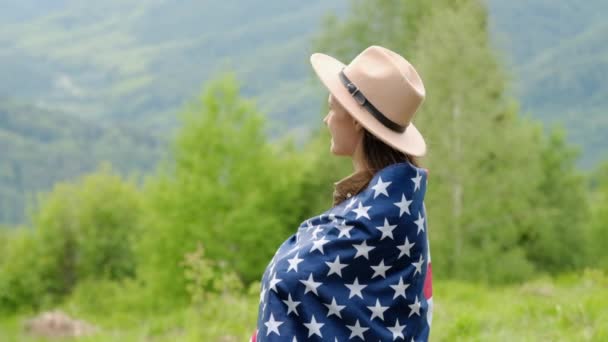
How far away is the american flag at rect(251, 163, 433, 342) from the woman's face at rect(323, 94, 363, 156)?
0.22 meters

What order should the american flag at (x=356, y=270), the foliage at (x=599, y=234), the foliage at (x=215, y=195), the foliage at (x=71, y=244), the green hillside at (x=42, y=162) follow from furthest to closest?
1. the green hillside at (x=42, y=162)
2. the foliage at (x=71, y=244)
3. the foliage at (x=599, y=234)
4. the foliage at (x=215, y=195)
5. the american flag at (x=356, y=270)

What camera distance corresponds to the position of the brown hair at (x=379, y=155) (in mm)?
3027

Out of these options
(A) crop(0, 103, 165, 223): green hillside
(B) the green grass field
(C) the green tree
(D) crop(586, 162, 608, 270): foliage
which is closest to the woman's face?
(B) the green grass field

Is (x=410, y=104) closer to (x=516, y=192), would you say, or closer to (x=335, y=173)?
(x=516, y=192)

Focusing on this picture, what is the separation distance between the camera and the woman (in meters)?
2.92

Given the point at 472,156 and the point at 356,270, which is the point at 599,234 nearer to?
the point at 472,156

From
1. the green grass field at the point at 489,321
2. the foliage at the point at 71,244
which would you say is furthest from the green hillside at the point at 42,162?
the green grass field at the point at 489,321

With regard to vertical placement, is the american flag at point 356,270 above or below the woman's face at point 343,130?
below

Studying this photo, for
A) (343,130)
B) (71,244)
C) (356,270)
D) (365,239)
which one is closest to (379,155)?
(343,130)

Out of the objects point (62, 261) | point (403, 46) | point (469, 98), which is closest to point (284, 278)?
point (469, 98)


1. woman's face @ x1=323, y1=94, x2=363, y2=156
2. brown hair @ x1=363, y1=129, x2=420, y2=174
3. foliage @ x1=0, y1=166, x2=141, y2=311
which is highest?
woman's face @ x1=323, y1=94, x2=363, y2=156

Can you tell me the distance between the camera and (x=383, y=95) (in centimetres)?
305

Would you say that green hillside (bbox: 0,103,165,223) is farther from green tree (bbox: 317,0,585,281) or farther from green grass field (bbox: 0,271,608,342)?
green grass field (bbox: 0,271,608,342)

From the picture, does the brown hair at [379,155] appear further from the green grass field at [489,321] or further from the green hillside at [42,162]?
the green hillside at [42,162]
